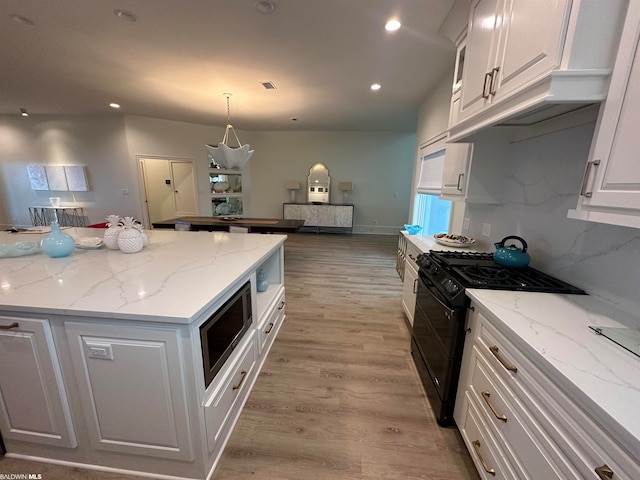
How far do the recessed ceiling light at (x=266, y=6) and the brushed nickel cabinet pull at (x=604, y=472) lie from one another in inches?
113

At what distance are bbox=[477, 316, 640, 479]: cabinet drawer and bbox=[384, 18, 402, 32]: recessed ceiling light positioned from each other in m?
2.44

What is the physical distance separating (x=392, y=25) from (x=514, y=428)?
9.25 ft

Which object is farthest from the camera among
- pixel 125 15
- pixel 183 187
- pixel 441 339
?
pixel 183 187

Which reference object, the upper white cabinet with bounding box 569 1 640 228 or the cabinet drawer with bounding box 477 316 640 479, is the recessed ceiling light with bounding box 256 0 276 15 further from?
the cabinet drawer with bounding box 477 316 640 479

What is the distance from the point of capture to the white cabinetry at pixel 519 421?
0.69m

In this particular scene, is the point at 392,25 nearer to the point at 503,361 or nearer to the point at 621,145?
the point at 621,145

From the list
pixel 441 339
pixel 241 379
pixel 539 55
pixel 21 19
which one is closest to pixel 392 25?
pixel 539 55

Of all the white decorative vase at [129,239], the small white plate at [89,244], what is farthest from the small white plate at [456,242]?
the small white plate at [89,244]

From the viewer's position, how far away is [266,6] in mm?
1945

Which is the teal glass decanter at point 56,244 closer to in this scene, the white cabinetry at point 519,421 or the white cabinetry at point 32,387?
the white cabinetry at point 32,387

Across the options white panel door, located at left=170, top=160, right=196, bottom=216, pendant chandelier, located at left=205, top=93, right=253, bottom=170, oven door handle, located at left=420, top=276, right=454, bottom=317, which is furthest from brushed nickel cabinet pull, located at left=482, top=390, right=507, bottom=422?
white panel door, located at left=170, top=160, right=196, bottom=216

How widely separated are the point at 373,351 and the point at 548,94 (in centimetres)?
205

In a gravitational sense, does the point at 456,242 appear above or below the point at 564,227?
below

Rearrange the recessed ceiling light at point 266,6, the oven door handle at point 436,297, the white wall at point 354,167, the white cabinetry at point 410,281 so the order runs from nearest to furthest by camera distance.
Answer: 1. the oven door handle at point 436,297
2. the recessed ceiling light at point 266,6
3. the white cabinetry at point 410,281
4. the white wall at point 354,167
